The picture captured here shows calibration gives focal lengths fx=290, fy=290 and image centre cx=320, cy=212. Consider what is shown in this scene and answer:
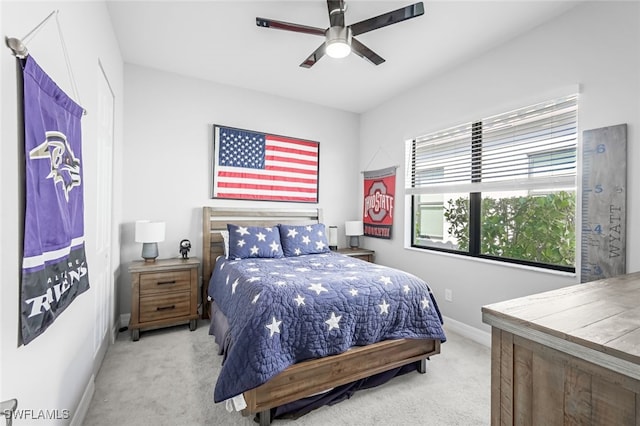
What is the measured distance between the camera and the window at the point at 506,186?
237cm

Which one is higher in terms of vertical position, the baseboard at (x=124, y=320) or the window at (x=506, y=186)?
the window at (x=506, y=186)

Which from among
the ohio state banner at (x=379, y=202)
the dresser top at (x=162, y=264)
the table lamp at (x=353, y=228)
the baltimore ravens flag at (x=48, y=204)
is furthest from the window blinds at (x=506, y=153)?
the baltimore ravens flag at (x=48, y=204)

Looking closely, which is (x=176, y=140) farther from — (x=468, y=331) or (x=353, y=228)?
(x=468, y=331)

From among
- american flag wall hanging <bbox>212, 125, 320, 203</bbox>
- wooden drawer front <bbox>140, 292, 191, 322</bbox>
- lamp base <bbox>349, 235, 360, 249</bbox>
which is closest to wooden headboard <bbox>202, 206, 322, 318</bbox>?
american flag wall hanging <bbox>212, 125, 320, 203</bbox>

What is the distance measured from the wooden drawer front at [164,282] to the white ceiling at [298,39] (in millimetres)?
2227

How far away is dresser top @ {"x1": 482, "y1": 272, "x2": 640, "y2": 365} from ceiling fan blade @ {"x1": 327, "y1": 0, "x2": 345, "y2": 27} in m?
2.03

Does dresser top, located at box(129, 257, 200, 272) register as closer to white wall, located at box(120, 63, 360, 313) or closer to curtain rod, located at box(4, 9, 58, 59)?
white wall, located at box(120, 63, 360, 313)

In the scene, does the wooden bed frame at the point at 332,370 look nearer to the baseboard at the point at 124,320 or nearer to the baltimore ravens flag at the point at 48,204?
the baltimore ravens flag at the point at 48,204

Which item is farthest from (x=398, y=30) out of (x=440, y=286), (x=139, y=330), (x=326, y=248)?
(x=139, y=330)

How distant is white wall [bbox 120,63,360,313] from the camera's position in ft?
10.4

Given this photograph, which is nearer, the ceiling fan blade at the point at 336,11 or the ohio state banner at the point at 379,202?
the ceiling fan blade at the point at 336,11

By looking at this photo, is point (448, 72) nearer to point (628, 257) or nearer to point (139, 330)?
point (628, 257)

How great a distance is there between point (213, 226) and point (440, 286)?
2.73 metres

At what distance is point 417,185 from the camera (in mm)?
3674
